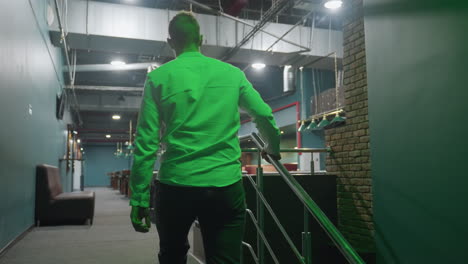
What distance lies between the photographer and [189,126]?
1291 mm

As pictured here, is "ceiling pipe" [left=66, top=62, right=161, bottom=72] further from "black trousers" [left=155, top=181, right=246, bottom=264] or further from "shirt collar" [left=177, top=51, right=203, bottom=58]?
"black trousers" [left=155, top=181, right=246, bottom=264]

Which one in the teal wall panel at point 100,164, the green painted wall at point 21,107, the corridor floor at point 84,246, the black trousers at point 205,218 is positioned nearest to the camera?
the black trousers at point 205,218

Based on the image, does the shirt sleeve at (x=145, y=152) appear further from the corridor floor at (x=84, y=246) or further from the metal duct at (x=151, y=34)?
the metal duct at (x=151, y=34)

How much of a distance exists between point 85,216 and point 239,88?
579 centimetres

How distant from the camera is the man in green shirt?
4.16 ft

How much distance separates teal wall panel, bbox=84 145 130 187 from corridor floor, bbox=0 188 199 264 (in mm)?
22810

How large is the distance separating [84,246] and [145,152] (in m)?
3.74

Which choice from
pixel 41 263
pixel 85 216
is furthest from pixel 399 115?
pixel 85 216

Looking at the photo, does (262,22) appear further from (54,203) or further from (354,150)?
(54,203)

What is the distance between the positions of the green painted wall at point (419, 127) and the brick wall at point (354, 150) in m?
0.67

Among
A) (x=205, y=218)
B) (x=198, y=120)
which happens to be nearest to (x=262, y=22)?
(x=198, y=120)

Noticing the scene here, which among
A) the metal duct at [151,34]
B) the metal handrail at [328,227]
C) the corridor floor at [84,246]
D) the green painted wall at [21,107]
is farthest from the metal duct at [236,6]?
the metal handrail at [328,227]

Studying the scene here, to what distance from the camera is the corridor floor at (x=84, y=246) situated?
383 centimetres

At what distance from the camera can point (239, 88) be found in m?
1.40
